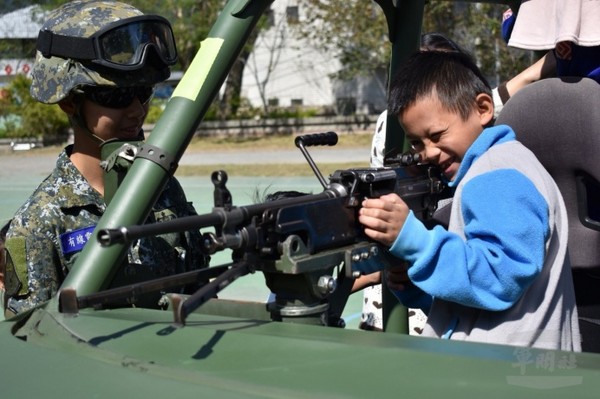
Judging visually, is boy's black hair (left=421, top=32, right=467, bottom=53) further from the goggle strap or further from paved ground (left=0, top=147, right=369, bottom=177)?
paved ground (left=0, top=147, right=369, bottom=177)

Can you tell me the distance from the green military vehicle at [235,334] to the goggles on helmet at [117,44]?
562mm

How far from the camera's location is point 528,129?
2414 millimetres

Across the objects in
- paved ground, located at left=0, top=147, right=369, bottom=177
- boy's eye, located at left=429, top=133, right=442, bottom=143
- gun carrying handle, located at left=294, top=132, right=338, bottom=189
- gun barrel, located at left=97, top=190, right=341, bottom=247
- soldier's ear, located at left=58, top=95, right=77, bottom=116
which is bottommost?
paved ground, located at left=0, top=147, right=369, bottom=177

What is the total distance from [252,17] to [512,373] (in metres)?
1.01

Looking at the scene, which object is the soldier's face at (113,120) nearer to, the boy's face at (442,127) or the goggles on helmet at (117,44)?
the goggles on helmet at (117,44)

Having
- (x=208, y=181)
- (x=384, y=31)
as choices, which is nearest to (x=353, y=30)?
(x=384, y=31)

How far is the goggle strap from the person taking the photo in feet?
8.34

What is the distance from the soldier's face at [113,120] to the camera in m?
2.67

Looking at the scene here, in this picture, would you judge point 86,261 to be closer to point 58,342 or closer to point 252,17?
point 58,342

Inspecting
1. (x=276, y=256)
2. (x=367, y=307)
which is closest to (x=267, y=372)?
(x=276, y=256)

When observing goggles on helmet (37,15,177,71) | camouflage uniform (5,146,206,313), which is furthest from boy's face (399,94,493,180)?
goggles on helmet (37,15,177,71)

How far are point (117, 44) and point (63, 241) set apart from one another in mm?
532

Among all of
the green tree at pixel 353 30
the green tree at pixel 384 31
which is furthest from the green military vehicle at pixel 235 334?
the green tree at pixel 353 30

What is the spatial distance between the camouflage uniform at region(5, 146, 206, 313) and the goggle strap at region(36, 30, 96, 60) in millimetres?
308
